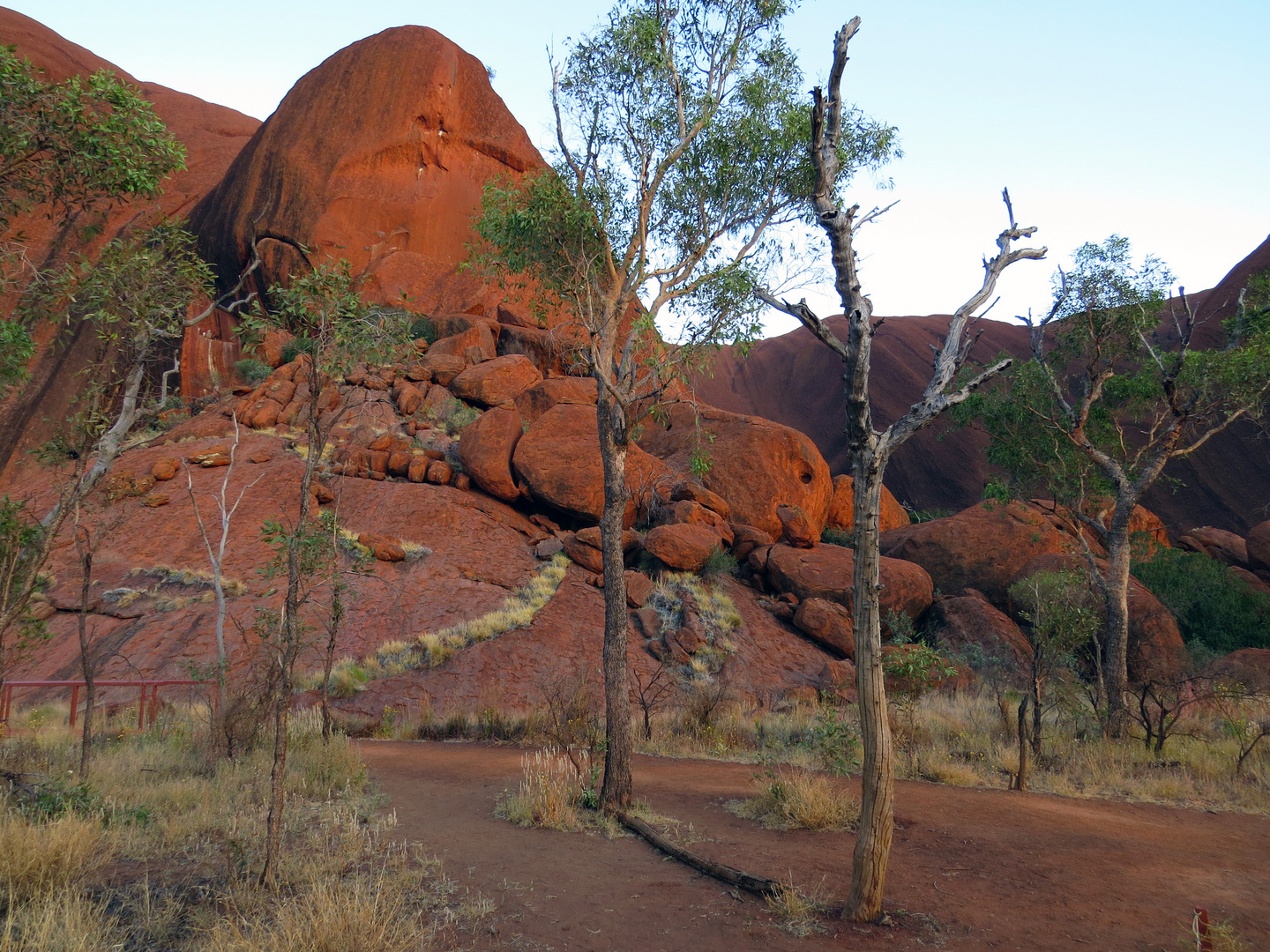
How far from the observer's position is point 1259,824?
27.6 ft

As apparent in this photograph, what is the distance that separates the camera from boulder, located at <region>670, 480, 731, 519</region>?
24281mm

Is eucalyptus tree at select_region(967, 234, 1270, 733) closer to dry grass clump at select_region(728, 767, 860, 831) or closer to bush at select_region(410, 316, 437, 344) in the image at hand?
dry grass clump at select_region(728, 767, 860, 831)

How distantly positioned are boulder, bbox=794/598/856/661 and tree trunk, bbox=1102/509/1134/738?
21.0 ft

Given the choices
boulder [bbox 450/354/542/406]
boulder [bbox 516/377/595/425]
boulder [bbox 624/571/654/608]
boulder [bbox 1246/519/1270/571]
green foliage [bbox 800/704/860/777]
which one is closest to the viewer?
green foliage [bbox 800/704/860/777]

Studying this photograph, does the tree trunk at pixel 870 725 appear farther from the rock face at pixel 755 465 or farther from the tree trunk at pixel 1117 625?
the rock face at pixel 755 465

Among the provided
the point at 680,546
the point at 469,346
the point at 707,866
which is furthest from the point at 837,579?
the point at 469,346

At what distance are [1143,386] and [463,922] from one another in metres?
18.2

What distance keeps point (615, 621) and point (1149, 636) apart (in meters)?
17.1

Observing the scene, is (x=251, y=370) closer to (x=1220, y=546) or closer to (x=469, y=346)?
(x=469, y=346)

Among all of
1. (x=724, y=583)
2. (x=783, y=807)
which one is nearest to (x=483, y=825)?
(x=783, y=807)

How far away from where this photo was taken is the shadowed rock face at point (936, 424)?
36.4 m

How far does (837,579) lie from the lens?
843 inches

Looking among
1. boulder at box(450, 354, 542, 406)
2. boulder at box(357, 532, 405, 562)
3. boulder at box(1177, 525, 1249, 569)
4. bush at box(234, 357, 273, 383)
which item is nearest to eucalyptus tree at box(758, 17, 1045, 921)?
boulder at box(357, 532, 405, 562)

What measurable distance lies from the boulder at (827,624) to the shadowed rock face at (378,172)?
21152 millimetres
